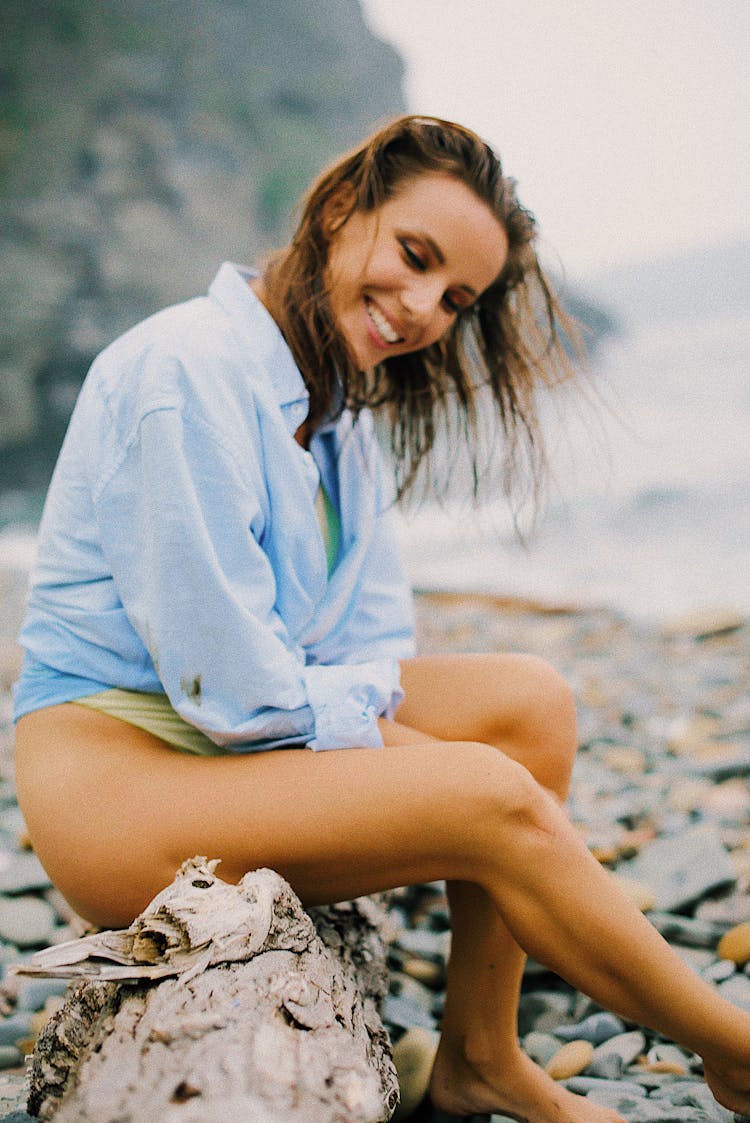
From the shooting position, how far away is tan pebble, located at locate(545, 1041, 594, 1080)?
167 centimetres

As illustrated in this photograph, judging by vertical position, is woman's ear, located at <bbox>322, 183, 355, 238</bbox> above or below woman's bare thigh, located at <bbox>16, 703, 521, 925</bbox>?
above

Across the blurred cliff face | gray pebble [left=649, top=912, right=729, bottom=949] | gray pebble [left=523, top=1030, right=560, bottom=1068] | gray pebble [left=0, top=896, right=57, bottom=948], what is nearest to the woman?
gray pebble [left=523, top=1030, right=560, bottom=1068]

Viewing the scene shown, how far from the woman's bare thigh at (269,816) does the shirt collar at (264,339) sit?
58 cm

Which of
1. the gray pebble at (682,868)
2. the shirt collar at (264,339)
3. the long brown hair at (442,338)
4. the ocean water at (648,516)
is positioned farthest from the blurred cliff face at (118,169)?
the shirt collar at (264,339)

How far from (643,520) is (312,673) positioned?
8526 mm

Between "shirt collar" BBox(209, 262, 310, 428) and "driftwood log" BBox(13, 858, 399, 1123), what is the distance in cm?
74

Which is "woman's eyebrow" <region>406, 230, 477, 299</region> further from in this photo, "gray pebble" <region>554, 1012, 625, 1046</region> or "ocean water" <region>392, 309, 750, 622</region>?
"ocean water" <region>392, 309, 750, 622</region>

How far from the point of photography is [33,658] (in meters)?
1.53

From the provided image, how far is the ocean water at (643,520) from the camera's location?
7.21 m

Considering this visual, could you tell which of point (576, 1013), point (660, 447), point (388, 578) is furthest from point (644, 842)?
point (660, 447)

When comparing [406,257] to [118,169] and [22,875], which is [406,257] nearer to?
[22,875]

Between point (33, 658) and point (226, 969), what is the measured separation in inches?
24.2

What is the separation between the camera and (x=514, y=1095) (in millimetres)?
1481

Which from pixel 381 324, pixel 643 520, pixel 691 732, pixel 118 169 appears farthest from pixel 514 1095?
pixel 118 169
